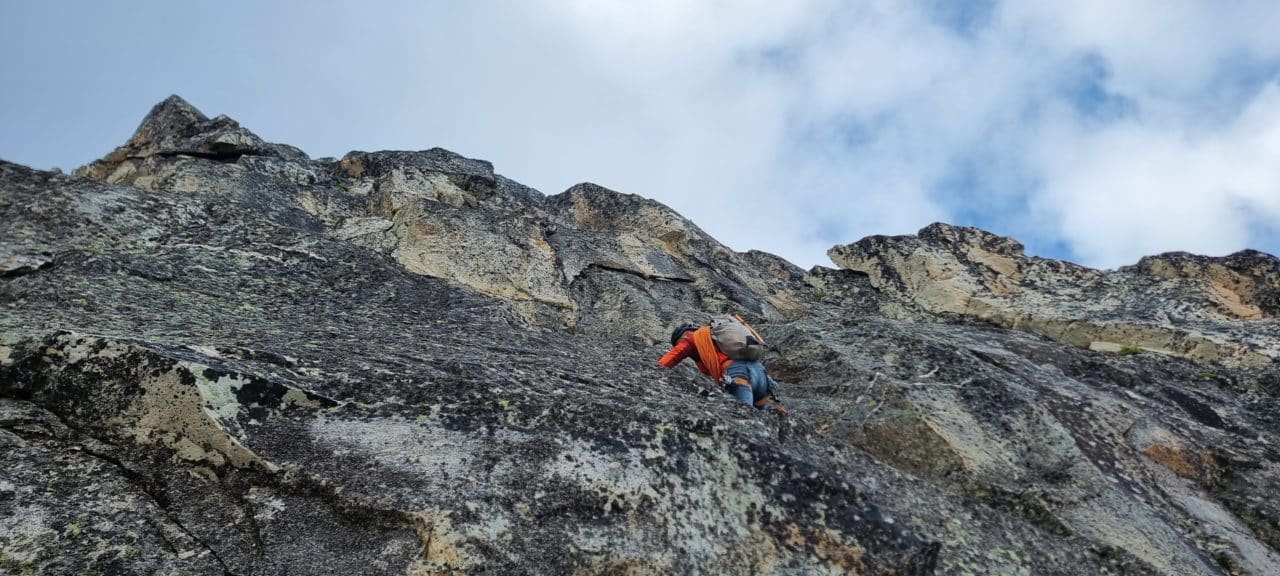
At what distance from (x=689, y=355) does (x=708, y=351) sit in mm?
389

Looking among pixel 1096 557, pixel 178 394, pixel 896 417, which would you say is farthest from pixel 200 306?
pixel 1096 557

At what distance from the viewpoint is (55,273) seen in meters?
11.8

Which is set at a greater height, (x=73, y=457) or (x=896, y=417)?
(x=896, y=417)

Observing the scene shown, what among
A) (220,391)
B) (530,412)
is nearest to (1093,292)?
(530,412)

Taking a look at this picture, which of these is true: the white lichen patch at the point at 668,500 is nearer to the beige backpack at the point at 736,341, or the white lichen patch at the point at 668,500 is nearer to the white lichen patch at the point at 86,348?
the beige backpack at the point at 736,341

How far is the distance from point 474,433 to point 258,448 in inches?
85.3

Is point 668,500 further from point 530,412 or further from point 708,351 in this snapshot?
point 708,351

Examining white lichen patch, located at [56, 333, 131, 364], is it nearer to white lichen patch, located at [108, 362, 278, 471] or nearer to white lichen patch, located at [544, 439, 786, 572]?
white lichen patch, located at [108, 362, 278, 471]

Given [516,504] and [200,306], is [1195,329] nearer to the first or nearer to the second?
[516,504]

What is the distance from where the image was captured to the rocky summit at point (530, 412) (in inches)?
279

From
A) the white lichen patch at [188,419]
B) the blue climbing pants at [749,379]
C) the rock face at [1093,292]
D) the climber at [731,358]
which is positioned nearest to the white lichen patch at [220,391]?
the white lichen patch at [188,419]

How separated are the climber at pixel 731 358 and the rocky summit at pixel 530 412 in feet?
1.41

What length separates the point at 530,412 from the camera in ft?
29.8

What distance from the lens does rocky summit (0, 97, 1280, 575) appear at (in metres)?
7.07
